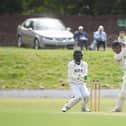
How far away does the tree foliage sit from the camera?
172 feet

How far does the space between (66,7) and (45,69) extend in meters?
25.4

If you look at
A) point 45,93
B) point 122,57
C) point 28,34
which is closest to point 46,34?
point 28,34

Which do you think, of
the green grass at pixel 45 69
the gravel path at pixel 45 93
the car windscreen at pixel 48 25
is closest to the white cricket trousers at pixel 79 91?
the gravel path at pixel 45 93

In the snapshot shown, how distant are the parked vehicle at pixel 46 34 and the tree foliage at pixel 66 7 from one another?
12929 mm

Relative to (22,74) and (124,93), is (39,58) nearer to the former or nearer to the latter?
(22,74)

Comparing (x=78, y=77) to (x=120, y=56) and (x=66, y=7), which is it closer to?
(x=120, y=56)

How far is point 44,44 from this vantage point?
37188 mm

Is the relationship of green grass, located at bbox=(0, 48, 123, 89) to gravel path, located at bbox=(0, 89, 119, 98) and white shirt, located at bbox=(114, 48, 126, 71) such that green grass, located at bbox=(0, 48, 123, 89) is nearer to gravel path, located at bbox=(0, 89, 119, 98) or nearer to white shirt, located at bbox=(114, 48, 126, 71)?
gravel path, located at bbox=(0, 89, 119, 98)

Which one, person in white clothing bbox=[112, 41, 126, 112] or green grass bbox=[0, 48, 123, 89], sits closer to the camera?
person in white clothing bbox=[112, 41, 126, 112]

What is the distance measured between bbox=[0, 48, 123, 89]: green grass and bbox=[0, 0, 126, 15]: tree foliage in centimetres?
1949

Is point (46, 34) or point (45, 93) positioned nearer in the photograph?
point (45, 93)

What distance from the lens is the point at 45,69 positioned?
1219 inches

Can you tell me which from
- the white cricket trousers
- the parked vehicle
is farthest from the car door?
the white cricket trousers

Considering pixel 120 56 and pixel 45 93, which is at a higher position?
pixel 120 56
